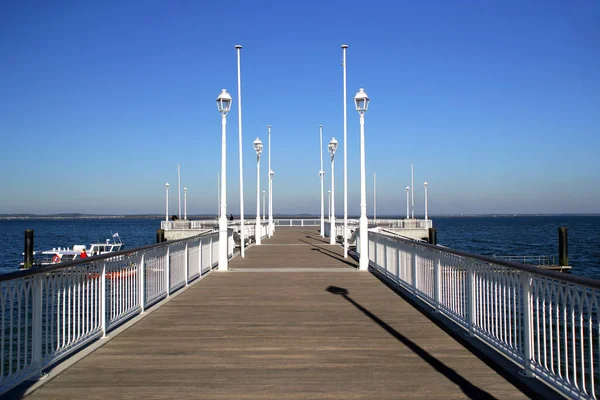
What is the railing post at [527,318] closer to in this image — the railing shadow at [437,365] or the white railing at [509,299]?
the white railing at [509,299]

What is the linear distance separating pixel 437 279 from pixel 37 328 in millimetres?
5573

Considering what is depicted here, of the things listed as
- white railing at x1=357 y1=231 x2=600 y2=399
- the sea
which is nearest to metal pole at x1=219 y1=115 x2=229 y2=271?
white railing at x1=357 y1=231 x2=600 y2=399

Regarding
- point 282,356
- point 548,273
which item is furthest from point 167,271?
point 548,273

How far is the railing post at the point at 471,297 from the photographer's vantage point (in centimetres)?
705

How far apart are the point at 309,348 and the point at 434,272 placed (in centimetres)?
298

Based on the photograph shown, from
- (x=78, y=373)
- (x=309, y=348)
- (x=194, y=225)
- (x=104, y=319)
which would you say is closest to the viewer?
(x=78, y=373)

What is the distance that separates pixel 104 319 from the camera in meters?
7.22

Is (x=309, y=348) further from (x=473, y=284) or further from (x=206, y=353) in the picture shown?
(x=473, y=284)

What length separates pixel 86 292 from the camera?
7.05 meters

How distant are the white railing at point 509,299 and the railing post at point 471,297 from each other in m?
0.01

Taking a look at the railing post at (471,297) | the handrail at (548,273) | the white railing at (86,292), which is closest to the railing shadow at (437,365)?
the railing post at (471,297)

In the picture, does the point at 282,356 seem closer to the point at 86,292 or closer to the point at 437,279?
the point at 86,292

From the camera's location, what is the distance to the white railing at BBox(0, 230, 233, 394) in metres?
5.18

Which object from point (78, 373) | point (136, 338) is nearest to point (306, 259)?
point (136, 338)
